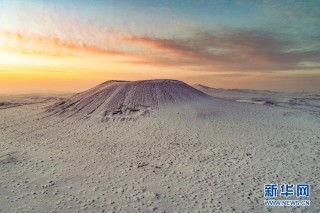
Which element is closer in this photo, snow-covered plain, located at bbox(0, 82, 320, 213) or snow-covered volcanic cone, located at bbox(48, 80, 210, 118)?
snow-covered plain, located at bbox(0, 82, 320, 213)

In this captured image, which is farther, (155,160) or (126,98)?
(126,98)

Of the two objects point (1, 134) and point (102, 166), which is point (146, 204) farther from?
point (1, 134)

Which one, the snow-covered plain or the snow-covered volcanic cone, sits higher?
the snow-covered volcanic cone

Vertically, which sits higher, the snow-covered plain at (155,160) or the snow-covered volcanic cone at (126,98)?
the snow-covered volcanic cone at (126,98)

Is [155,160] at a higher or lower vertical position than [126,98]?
lower

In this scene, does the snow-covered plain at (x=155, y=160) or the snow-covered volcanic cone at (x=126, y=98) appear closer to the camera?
the snow-covered plain at (x=155, y=160)
